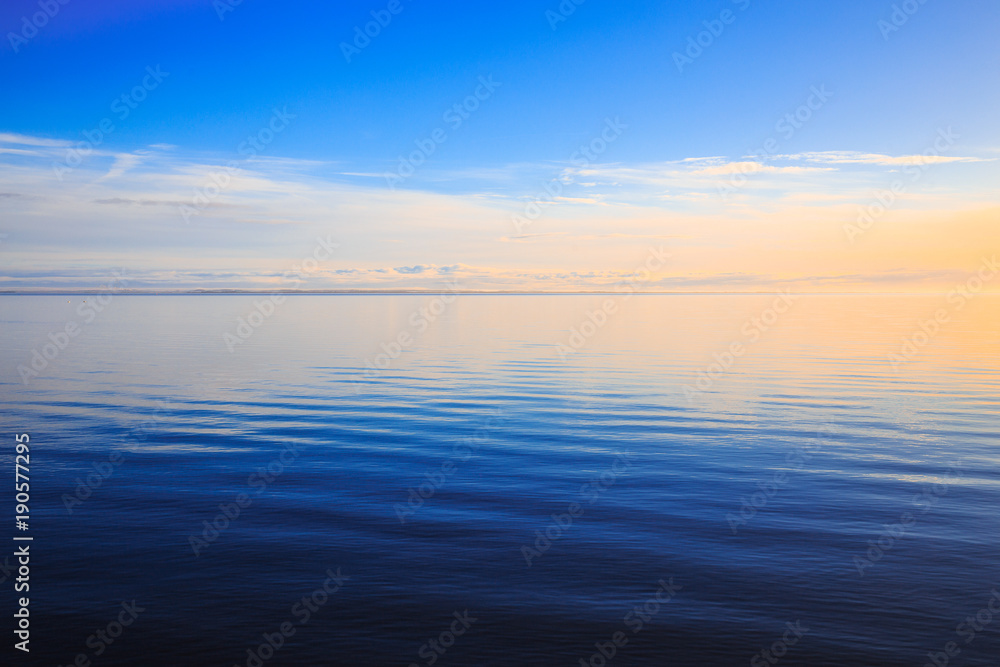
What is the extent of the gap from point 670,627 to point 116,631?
9.35 meters

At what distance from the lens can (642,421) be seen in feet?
105

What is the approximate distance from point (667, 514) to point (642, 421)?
13.2m

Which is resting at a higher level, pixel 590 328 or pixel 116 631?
pixel 590 328

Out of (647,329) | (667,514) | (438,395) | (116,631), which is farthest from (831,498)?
(647,329)

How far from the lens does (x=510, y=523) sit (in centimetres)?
1816

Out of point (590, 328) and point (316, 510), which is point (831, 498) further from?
point (590, 328)

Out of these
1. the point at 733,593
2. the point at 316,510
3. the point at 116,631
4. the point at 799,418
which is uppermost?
the point at 799,418

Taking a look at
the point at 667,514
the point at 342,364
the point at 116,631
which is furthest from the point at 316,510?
the point at 342,364

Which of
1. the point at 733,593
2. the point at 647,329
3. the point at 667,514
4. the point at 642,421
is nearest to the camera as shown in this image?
the point at 733,593

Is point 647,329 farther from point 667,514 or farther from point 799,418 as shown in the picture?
point 667,514

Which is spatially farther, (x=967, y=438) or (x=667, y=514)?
(x=967, y=438)

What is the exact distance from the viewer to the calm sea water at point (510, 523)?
40.6ft

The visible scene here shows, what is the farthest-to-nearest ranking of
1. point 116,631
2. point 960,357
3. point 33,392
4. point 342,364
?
point 960,357
point 342,364
point 33,392
point 116,631

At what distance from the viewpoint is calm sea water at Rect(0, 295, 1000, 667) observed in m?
12.4
